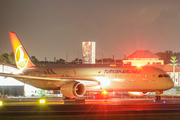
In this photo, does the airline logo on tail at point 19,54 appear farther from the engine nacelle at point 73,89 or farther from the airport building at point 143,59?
the airport building at point 143,59

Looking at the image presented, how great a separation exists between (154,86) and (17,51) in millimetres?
17803

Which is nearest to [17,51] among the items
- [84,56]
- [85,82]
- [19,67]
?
[19,67]

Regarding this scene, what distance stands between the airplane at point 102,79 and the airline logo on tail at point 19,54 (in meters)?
2.59

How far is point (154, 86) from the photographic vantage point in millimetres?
30891

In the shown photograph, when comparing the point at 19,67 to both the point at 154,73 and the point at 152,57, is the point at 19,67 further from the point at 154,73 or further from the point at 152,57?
the point at 152,57

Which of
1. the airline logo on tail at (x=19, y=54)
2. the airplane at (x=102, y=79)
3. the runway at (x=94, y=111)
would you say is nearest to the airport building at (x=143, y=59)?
the airline logo on tail at (x=19, y=54)

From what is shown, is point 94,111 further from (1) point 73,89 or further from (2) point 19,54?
(2) point 19,54

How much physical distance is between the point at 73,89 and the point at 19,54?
10.4 m

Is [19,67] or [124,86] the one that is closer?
[124,86]

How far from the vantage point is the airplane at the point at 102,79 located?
30.6 metres

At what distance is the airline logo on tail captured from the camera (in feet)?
117

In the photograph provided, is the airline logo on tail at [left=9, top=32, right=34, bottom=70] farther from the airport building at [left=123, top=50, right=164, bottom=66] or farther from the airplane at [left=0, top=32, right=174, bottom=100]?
the airport building at [left=123, top=50, right=164, bottom=66]

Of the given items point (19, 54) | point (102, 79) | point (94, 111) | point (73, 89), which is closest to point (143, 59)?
point (19, 54)

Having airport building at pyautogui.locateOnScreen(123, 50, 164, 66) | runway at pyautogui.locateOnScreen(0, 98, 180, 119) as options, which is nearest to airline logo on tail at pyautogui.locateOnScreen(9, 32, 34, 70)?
runway at pyautogui.locateOnScreen(0, 98, 180, 119)
